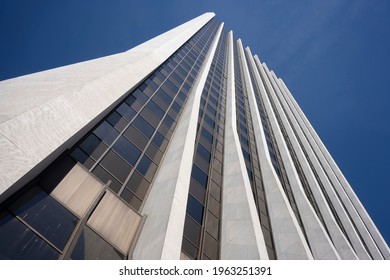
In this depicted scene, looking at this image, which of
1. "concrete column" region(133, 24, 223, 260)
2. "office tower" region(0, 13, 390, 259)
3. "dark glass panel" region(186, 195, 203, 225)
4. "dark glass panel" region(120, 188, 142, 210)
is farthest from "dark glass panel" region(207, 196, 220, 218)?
"dark glass panel" region(120, 188, 142, 210)

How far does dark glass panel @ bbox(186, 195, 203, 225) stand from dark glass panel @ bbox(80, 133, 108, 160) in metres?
5.22

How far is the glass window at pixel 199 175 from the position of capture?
55.1 ft

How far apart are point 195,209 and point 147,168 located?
11.1 ft

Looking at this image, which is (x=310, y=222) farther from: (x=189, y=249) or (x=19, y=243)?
(x=19, y=243)

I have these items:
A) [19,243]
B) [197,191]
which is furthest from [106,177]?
[197,191]

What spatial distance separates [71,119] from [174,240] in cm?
575

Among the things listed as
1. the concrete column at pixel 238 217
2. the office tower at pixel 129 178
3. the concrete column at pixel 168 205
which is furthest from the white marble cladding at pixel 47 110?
the concrete column at pixel 238 217

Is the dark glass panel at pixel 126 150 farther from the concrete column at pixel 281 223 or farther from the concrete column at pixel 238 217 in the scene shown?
the concrete column at pixel 281 223

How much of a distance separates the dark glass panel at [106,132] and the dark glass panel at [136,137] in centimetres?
80

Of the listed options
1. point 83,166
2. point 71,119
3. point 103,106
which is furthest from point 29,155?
point 103,106

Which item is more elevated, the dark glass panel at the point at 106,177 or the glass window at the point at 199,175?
the glass window at the point at 199,175

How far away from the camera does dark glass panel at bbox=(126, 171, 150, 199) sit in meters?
12.8
